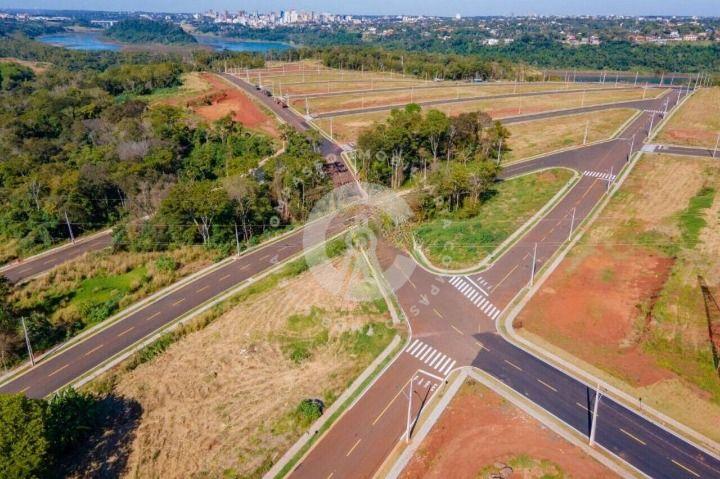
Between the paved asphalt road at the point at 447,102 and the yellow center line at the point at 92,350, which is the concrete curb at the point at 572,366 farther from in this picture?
the paved asphalt road at the point at 447,102

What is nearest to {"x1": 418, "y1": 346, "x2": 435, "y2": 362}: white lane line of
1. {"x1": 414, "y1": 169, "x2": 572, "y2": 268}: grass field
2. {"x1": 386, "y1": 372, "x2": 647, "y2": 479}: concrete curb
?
{"x1": 386, "y1": 372, "x2": 647, "y2": 479}: concrete curb

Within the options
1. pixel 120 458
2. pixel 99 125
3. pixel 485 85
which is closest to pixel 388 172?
pixel 120 458

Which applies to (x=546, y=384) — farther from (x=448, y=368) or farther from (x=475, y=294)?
(x=475, y=294)

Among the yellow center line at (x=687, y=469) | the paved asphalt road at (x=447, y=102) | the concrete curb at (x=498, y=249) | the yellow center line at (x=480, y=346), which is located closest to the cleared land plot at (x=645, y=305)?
the yellow center line at (x=687, y=469)

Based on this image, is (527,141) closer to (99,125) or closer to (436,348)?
(436,348)

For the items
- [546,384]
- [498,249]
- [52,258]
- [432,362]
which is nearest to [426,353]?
[432,362]

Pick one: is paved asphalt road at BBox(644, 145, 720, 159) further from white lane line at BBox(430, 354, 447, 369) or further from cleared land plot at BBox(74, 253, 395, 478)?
white lane line at BBox(430, 354, 447, 369)
